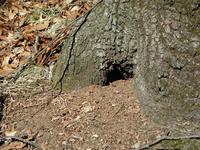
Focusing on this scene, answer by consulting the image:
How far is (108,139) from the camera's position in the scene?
8.97 feet

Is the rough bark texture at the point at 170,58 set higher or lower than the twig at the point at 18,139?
higher

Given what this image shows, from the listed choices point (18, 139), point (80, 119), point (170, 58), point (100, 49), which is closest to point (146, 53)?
point (170, 58)

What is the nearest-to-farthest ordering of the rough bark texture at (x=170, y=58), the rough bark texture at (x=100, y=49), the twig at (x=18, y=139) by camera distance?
the rough bark texture at (x=170, y=58)
the twig at (x=18, y=139)
the rough bark texture at (x=100, y=49)

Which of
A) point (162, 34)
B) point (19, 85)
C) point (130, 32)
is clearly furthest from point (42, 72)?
point (162, 34)

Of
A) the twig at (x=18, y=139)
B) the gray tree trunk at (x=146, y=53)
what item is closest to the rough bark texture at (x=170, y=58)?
the gray tree trunk at (x=146, y=53)

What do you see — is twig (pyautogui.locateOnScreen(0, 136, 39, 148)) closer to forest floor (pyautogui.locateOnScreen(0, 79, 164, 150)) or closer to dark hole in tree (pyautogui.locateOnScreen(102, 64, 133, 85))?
forest floor (pyautogui.locateOnScreen(0, 79, 164, 150))

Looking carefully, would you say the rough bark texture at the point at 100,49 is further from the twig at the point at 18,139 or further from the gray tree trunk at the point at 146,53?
the twig at the point at 18,139

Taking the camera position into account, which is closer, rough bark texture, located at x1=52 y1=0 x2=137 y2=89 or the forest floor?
the forest floor

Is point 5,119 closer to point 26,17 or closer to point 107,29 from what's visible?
point 107,29

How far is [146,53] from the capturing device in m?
2.83

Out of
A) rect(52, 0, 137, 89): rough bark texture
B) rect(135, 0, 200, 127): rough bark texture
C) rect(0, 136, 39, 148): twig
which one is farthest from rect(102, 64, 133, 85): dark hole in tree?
rect(0, 136, 39, 148): twig

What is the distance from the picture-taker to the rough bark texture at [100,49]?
302cm

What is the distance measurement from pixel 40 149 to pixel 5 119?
44 centimetres

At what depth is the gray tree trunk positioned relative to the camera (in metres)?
2.62
